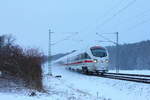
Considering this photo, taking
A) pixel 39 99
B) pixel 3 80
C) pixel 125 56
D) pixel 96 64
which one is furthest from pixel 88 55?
pixel 125 56

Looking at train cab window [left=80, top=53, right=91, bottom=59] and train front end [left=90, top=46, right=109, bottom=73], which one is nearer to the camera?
train front end [left=90, top=46, right=109, bottom=73]

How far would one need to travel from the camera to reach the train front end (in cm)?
3541

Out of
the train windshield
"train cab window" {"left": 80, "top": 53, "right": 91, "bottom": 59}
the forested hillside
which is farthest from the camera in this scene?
the forested hillside

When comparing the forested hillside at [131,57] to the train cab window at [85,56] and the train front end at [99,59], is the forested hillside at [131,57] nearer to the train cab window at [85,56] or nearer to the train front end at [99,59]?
the train cab window at [85,56]

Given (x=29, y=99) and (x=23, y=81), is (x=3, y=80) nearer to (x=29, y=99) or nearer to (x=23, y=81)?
(x=23, y=81)

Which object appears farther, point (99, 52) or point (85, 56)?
point (85, 56)

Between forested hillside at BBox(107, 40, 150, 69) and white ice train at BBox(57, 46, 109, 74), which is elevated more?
forested hillside at BBox(107, 40, 150, 69)

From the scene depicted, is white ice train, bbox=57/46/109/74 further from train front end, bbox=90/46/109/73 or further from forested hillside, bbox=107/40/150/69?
forested hillside, bbox=107/40/150/69

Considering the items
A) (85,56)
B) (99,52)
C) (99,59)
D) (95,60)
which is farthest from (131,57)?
(95,60)

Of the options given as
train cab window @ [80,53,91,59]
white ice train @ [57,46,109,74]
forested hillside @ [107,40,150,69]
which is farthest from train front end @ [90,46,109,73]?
forested hillside @ [107,40,150,69]

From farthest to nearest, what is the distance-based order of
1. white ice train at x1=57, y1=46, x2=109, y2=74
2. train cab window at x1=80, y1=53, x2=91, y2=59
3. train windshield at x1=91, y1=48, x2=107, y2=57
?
train cab window at x1=80, y1=53, x2=91, y2=59
train windshield at x1=91, y1=48, x2=107, y2=57
white ice train at x1=57, y1=46, x2=109, y2=74

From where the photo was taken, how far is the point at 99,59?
35656 mm

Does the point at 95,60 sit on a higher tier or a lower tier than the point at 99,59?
lower

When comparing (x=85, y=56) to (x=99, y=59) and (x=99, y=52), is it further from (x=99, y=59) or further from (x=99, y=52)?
(x=99, y=59)
